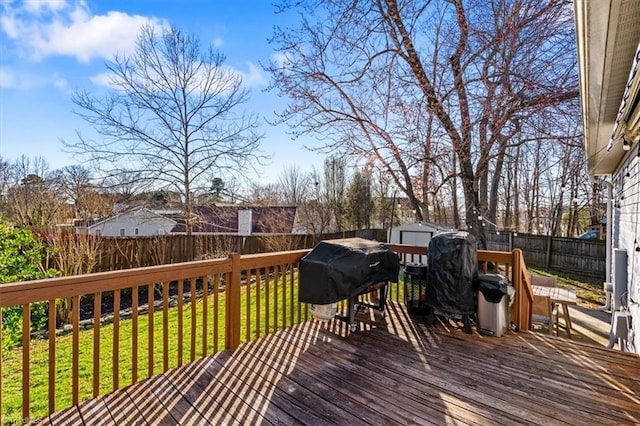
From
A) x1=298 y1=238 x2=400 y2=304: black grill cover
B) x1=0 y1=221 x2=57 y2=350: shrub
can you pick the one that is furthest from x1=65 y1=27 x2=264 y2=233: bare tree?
x1=298 y1=238 x2=400 y2=304: black grill cover

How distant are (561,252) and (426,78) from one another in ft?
28.3

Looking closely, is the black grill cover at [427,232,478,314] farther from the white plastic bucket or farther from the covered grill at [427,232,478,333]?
the white plastic bucket

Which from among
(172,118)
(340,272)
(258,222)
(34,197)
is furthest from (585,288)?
(34,197)

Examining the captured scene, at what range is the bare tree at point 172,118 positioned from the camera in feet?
33.0

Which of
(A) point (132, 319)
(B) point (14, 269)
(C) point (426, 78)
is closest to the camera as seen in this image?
(A) point (132, 319)

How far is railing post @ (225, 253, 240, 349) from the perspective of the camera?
3223 millimetres

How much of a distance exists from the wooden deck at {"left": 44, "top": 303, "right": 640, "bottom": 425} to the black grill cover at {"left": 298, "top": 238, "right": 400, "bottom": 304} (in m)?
0.54

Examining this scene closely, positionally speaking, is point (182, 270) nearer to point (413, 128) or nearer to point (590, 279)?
point (413, 128)

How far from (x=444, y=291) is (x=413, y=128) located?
16.2 ft

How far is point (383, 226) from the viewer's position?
20.1m

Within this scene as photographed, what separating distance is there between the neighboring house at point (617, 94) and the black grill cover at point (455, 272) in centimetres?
161

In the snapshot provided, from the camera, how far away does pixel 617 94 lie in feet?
9.77

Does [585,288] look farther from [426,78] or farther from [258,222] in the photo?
[258,222]

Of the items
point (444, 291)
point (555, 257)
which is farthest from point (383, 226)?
point (444, 291)
